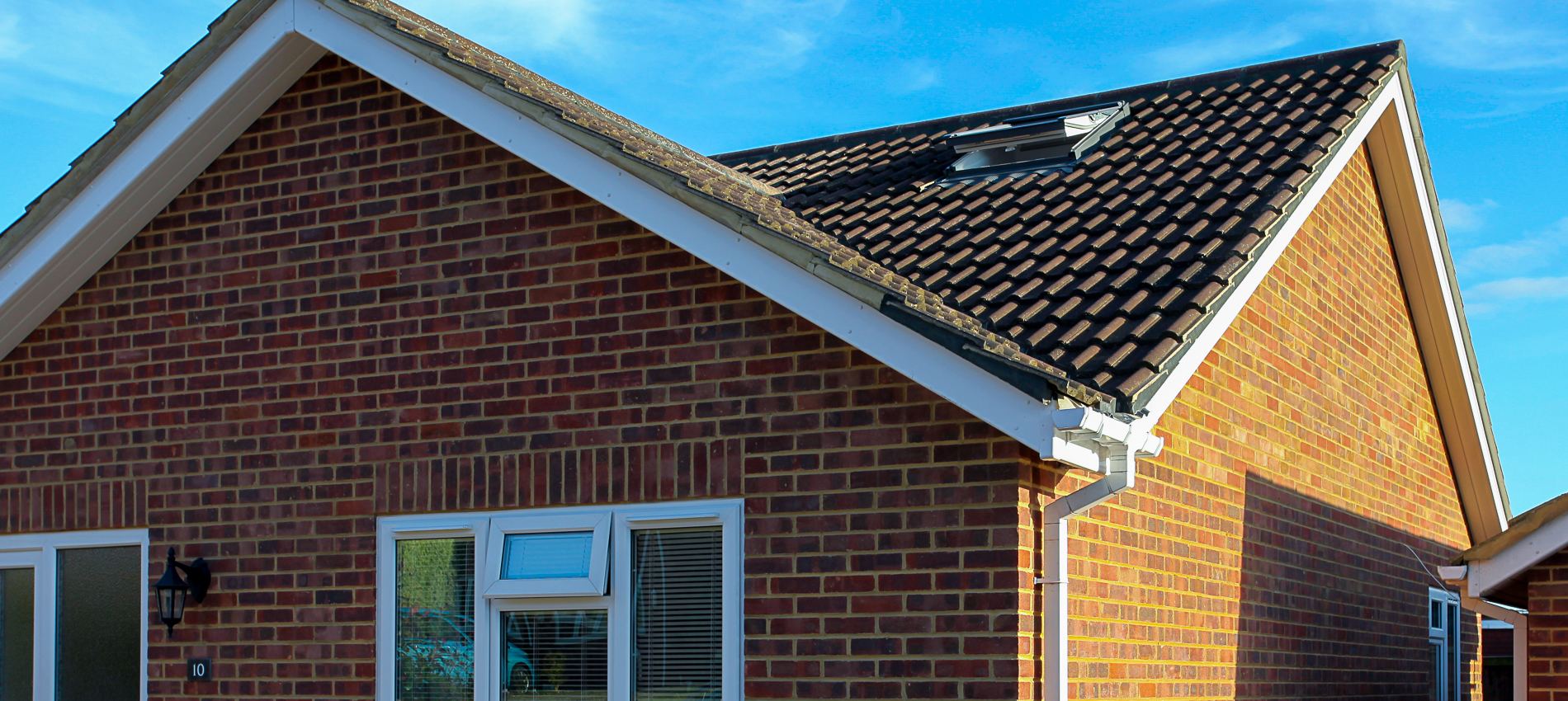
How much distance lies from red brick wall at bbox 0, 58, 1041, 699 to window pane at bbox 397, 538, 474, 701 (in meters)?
0.19

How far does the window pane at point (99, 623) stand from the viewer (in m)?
9.07

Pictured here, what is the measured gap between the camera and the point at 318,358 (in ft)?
28.3

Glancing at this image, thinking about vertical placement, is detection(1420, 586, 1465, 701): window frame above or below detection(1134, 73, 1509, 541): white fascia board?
below

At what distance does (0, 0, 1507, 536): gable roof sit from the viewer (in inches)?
260

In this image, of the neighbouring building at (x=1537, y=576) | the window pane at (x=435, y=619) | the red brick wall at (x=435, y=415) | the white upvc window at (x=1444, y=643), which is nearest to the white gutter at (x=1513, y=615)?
the neighbouring building at (x=1537, y=576)

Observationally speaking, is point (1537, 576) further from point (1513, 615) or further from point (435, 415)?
point (435, 415)

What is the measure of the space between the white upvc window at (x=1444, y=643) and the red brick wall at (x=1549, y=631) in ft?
12.0

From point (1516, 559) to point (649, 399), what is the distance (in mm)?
4576

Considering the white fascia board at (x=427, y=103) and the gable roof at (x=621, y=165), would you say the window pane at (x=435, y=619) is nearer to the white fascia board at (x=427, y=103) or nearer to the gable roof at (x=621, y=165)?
the white fascia board at (x=427, y=103)

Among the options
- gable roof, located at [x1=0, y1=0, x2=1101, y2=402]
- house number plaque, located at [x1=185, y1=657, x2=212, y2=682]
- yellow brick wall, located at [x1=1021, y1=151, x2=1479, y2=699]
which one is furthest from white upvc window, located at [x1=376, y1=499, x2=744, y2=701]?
yellow brick wall, located at [x1=1021, y1=151, x2=1479, y2=699]

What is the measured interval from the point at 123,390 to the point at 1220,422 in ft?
19.6

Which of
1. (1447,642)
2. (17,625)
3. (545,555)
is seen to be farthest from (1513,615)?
(17,625)

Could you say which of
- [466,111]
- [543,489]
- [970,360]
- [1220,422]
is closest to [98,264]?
[466,111]

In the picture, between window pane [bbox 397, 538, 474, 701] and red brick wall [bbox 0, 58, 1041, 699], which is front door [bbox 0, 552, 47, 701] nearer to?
red brick wall [bbox 0, 58, 1041, 699]
